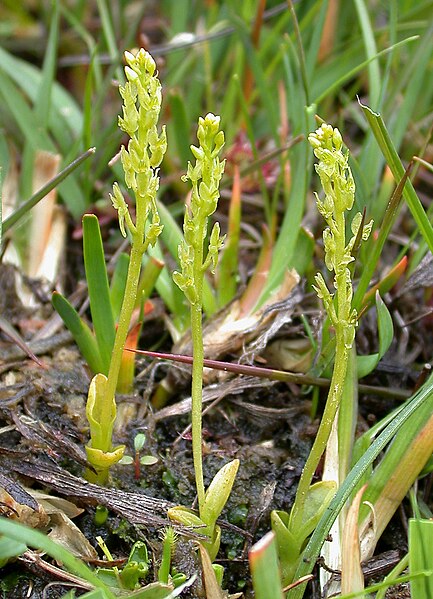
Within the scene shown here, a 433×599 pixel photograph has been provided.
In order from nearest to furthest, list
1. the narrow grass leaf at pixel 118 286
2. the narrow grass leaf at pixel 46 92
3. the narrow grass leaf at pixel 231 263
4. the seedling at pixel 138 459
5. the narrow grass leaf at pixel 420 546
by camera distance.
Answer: the narrow grass leaf at pixel 420 546, the seedling at pixel 138 459, the narrow grass leaf at pixel 118 286, the narrow grass leaf at pixel 231 263, the narrow grass leaf at pixel 46 92

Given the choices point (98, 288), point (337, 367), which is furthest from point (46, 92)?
point (337, 367)

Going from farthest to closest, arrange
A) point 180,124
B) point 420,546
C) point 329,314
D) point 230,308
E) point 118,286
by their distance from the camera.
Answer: point 180,124, point 230,308, point 118,286, point 329,314, point 420,546

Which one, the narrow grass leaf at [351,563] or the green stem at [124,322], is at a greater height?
the green stem at [124,322]

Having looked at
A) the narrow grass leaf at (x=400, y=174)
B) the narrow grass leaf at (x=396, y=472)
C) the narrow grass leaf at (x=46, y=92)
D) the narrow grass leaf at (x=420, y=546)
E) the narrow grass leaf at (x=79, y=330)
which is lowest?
the narrow grass leaf at (x=396, y=472)

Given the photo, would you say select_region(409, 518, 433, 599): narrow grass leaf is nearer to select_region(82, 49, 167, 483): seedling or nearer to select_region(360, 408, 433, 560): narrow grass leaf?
select_region(360, 408, 433, 560): narrow grass leaf

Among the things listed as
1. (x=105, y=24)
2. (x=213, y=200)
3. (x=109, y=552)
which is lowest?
(x=109, y=552)

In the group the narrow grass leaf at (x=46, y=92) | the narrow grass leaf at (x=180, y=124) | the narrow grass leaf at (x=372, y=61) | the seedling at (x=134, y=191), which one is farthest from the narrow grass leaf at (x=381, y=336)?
the narrow grass leaf at (x=46, y=92)

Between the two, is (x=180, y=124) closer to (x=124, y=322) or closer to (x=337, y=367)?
(x=124, y=322)

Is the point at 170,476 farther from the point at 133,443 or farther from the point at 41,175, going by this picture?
the point at 41,175

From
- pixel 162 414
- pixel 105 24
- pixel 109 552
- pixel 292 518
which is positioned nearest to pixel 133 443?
pixel 162 414

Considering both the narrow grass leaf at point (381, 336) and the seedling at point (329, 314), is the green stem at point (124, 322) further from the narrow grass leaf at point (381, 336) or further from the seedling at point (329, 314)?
the narrow grass leaf at point (381, 336)

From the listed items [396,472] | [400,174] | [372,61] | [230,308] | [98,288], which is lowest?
[396,472]
